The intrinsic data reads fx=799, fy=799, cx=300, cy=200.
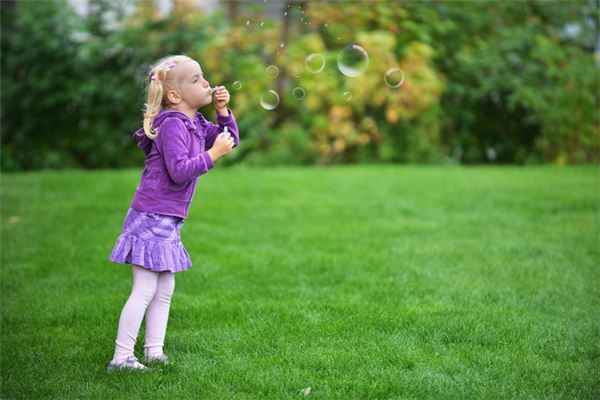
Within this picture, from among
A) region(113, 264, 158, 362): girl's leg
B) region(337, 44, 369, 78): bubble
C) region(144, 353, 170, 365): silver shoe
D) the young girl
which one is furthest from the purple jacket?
region(337, 44, 369, 78): bubble

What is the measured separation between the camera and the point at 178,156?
323 centimetres

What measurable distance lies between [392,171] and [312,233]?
338 centimetres

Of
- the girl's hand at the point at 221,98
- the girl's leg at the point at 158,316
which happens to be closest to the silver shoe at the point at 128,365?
the girl's leg at the point at 158,316

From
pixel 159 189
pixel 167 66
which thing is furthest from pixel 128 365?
pixel 167 66

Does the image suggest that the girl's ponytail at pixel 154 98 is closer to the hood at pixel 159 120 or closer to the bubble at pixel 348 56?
the hood at pixel 159 120

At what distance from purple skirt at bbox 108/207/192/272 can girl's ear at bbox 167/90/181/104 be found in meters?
0.48

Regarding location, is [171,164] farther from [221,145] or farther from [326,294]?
[326,294]

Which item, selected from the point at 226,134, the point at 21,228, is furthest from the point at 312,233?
the point at 226,134

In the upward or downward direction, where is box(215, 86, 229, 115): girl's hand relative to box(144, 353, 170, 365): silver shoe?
upward

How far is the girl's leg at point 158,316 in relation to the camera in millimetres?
3441

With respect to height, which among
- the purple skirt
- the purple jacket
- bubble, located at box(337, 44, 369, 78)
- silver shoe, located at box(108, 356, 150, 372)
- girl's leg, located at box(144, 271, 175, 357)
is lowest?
silver shoe, located at box(108, 356, 150, 372)

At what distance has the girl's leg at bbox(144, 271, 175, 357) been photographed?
344cm

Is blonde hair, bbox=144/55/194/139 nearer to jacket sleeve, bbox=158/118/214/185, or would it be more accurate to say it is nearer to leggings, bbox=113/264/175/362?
jacket sleeve, bbox=158/118/214/185

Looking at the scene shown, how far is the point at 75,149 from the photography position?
10.6 meters
